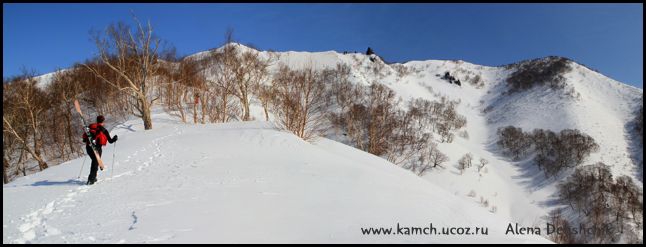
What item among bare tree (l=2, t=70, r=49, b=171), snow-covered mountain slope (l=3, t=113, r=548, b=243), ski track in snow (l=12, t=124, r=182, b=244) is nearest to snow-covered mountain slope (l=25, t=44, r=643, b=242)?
bare tree (l=2, t=70, r=49, b=171)

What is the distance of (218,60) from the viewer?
47.7 meters

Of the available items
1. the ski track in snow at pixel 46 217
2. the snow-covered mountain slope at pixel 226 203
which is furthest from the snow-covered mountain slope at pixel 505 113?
the ski track in snow at pixel 46 217

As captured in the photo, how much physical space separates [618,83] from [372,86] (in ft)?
215

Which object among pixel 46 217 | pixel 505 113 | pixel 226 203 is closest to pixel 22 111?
pixel 46 217

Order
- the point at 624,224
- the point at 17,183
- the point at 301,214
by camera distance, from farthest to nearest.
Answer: the point at 624,224, the point at 17,183, the point at 301,214

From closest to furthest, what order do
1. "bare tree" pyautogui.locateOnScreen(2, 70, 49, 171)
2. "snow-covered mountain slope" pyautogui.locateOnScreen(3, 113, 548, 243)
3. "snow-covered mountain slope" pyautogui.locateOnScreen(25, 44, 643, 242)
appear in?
1. "snow-covered mountain slope" pyautogui.locateOnScreen(3, 113, 548, 243)
2. "bare tree" pyautogui.locateOnScreen(2, 70, 49, 171)
3. "snow-covered mountain slope" pyautogui.locateOnScreen(25, 44, 643, 242)

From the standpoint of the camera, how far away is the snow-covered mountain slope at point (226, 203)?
19.3 ft

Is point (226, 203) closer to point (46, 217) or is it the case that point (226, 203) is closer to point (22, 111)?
point (46, 217)

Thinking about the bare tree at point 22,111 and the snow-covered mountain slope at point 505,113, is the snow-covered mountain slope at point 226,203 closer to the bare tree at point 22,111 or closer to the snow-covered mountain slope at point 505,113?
the bare tree at point 22,111

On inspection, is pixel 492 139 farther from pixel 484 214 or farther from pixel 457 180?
pixel 484 214

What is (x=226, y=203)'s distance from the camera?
7.43 meters

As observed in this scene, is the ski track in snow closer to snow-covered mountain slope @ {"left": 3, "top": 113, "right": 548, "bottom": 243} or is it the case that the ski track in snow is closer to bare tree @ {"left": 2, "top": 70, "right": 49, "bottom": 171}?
snow-covered mountain slope @ {"left": 3, "top": 113, "right": 548, "bottom": 243}

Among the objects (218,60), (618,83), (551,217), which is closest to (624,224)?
(551,217)

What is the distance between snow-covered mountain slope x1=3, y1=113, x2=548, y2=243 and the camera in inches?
232
